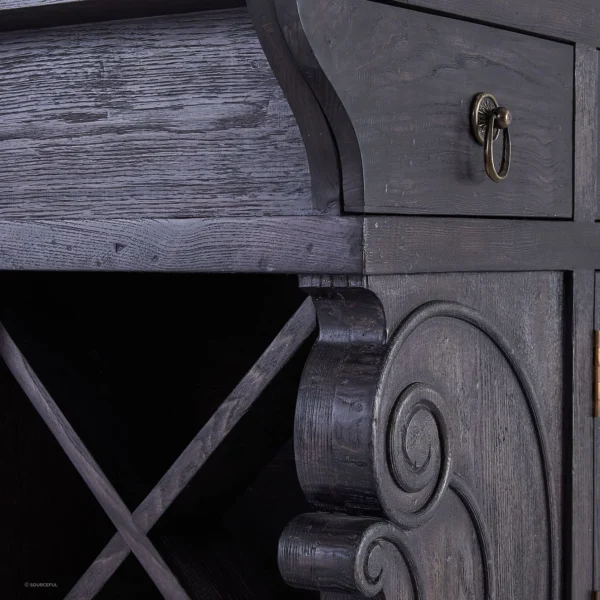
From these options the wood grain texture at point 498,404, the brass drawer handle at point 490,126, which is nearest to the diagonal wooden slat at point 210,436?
the wood grain texture at point 498,404

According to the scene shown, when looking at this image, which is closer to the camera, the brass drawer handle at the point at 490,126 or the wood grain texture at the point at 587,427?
the brass drawer handle at the point at 490,126

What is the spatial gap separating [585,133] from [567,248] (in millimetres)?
129

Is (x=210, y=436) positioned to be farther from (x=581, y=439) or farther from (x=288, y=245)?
(x=581, y=439)

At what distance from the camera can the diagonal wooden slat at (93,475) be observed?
1.12 metres

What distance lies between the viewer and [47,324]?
1294 millimetres

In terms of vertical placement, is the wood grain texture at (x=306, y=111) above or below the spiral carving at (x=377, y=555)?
above

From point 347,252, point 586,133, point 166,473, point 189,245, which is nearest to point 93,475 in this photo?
point 166,473

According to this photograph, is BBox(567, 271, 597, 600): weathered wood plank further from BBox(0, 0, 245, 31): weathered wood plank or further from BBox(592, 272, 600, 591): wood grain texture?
BBox(0, 0, 245, 31): weathered wood plank

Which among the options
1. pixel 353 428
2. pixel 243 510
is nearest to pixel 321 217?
pixel 353 428

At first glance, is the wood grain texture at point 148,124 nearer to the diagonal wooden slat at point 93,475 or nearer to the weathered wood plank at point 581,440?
the diagonal wooden slat at point 93,475

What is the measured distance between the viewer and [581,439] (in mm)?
1209

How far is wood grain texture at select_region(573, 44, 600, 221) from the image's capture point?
1.16 m

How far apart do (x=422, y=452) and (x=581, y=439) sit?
0.35 metres

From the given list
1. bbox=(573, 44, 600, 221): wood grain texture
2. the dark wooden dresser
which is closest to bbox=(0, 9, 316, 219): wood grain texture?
the dark wooden dresser
